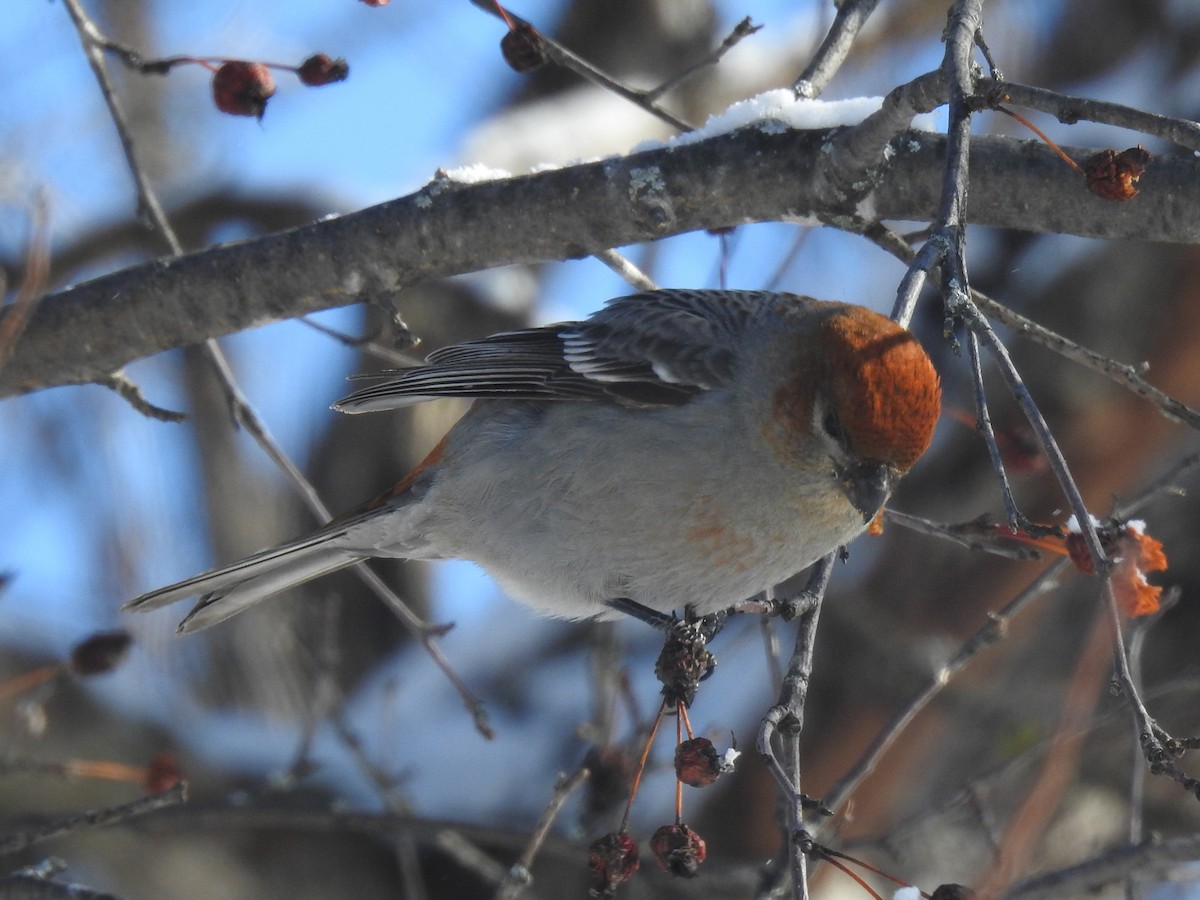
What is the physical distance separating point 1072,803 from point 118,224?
5.72 metres

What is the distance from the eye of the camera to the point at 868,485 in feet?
10.0

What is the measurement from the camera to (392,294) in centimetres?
349

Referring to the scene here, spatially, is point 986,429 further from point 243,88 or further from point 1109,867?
point 243,88

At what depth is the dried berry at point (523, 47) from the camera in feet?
10.8

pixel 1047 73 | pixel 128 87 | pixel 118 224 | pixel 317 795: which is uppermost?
pixel 128 87

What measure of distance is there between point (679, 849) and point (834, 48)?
221cm

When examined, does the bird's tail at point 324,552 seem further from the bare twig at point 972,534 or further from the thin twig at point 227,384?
the bare twig at point 972,534

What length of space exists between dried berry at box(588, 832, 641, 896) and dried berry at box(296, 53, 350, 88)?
7.12 ft

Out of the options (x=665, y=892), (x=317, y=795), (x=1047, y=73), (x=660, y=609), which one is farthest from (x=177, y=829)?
(x=1047, y=73)

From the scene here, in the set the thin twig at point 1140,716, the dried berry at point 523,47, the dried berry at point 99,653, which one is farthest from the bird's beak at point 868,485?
the dried berry at point 99,653

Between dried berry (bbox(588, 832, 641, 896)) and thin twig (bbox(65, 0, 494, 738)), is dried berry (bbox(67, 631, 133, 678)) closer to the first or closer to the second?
thin twig (bbox(65, 0, 494, 738))

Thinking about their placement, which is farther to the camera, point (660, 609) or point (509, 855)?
point (509, 855)

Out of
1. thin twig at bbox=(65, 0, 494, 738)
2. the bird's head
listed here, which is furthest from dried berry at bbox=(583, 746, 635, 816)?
the bird's head

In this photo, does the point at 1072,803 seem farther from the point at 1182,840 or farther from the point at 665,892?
the point at 1182,840
